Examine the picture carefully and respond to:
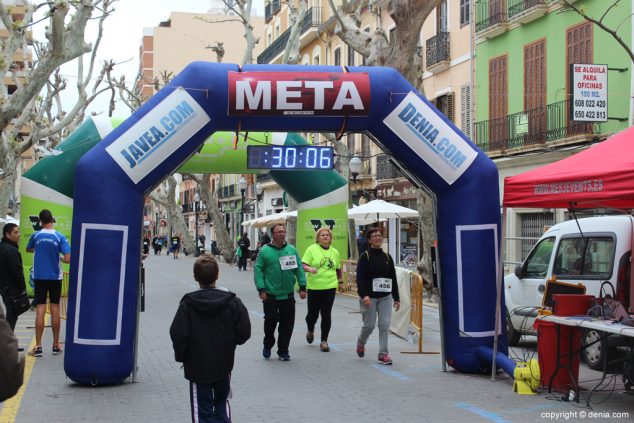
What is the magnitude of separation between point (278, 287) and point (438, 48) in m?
21.8

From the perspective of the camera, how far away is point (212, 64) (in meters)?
10.4

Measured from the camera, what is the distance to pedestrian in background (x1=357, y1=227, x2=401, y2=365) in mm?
11422

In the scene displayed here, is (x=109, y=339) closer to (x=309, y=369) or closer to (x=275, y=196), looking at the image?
(x=309, y=369)

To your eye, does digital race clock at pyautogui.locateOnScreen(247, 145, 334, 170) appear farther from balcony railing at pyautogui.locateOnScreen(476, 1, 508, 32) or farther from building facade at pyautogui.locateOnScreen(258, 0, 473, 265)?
balcony railing at pyautogui.locateOnScreen(476, 1, 508, 32)

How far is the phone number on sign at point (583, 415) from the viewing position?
26.6 ft

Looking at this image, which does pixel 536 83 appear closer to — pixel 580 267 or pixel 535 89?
pixel 535 89

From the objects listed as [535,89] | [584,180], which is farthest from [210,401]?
[535,89]

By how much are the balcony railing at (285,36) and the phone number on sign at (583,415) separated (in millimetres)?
33979

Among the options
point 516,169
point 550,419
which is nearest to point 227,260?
point 516,169

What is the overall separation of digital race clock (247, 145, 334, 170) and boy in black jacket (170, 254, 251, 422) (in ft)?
15.9

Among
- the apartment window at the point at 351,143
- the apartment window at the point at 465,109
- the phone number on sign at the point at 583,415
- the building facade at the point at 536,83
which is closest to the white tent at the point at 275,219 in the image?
the apartment window at the point at 351,143

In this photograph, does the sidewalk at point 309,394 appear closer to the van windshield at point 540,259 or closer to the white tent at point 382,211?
the van windshield at point 540,259

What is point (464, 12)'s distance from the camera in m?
30.0

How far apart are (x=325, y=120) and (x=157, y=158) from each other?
6.66 ft
